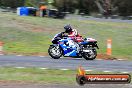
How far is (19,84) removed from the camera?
46.9 ft

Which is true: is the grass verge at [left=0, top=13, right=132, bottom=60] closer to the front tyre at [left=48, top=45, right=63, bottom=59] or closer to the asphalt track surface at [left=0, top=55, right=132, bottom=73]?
the front tyre at [left=48, top=45, right=63, bottom=59]

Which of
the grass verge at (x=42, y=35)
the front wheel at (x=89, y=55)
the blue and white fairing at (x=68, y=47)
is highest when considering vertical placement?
the blue and white fairing at (x=68, y=47)

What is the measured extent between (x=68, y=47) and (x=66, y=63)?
2.23m

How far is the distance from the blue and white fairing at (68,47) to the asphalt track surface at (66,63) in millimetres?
344

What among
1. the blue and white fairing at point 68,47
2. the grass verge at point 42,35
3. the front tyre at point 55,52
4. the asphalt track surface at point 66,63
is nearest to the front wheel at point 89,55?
the asphalt track surface at point 66,63

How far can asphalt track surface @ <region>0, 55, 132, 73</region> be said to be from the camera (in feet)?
65.5

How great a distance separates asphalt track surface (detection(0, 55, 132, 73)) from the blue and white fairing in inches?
13.6

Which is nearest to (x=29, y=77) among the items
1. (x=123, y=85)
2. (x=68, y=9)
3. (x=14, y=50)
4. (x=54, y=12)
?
(x=123, y=85)

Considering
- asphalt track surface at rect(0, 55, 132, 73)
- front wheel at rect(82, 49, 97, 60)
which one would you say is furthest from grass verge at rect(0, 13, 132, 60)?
asphalt track surface at rect(0, 55, 132, 73)

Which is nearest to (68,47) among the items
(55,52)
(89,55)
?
(55,52)

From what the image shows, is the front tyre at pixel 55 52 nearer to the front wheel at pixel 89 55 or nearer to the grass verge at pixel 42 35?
the front wheel at pixel 89 55

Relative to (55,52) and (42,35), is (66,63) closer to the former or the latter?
(55,52)

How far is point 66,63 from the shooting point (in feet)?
70.3

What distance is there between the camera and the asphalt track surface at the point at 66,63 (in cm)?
1995
